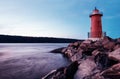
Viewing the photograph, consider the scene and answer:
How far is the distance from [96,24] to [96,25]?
109mm

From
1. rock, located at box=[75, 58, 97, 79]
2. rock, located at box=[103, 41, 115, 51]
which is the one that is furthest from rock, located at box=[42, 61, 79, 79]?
rock, located at box=[103, 41, 115, 51]

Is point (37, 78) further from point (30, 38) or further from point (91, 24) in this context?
point (30, 38)

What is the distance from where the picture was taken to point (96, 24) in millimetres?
19219

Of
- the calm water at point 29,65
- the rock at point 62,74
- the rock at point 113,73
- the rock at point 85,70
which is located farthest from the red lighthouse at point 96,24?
the rock at point 113,73

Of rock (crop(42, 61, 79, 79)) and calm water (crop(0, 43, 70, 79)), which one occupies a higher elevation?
rock (crop(42, 61, 79, 79))

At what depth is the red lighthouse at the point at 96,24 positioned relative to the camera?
1902 cm

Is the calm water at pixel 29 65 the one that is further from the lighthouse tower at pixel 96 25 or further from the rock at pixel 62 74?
the lighthouse tower at pixel 96 25

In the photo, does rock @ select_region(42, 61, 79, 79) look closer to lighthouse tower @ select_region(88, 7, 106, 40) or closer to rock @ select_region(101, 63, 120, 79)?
rock @ select_region(101, 63, 120, 79)

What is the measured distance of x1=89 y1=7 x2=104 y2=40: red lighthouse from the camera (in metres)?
19.0

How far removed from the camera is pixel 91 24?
778 inches

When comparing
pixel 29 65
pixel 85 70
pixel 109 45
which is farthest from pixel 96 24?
pixel 85 70

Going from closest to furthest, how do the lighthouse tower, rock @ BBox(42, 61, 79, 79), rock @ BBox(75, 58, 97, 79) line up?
1. rock @ BBox(42, 61, 79, 79)
2. rock @ BBox(75, 58, 97, 79)
3. the lighthouse tower

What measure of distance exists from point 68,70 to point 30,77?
255cm

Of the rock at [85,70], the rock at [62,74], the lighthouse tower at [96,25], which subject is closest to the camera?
the rock at [62,74]
